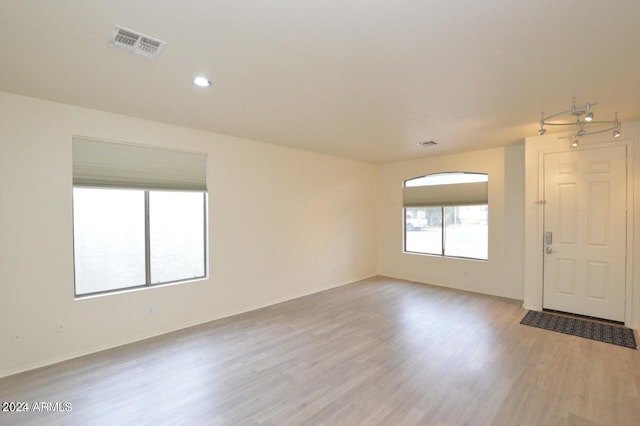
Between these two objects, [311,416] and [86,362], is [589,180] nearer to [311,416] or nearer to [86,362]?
[311,416]

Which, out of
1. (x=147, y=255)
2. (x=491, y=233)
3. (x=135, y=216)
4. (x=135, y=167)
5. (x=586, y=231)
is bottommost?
(x=147, y=255)

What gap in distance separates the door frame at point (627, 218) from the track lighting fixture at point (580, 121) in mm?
273

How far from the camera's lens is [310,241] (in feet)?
18.6

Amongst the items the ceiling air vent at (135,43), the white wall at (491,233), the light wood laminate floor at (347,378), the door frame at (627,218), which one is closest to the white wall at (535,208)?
the door frame at (627,218)

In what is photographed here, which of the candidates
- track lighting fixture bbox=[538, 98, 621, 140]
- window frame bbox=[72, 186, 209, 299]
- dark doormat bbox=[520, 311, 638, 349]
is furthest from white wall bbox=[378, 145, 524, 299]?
window frame bbox=[72, 186, 209, 299]

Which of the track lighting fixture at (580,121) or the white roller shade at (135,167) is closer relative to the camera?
the track lighting fixture at (580,121)

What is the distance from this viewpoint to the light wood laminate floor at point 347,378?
2.25 meters

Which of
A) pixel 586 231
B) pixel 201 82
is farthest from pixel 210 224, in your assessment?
pixel 586 231

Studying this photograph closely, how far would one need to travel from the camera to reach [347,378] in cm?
275

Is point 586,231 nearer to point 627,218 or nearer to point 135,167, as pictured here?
point 627,218

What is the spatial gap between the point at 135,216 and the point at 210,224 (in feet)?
3.01

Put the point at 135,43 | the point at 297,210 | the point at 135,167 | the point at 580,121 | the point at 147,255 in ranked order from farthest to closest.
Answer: the point at 297,210 < the point at 147,255 < the point at 135,167 < the point at 580,121 < the point at 135,43

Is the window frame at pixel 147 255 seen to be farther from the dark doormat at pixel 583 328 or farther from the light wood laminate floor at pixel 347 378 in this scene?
the dark doormat at pixel 583 328

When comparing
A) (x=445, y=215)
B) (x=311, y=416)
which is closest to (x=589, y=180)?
(x=445, y=215)
